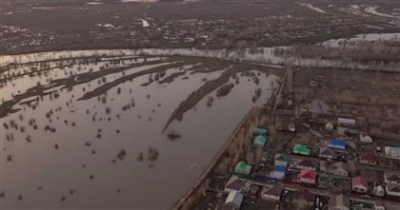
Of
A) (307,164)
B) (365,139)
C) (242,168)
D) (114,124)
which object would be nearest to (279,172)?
(307,164)

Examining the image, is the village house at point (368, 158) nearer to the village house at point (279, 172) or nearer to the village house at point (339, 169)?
the village house at point (339, 169)

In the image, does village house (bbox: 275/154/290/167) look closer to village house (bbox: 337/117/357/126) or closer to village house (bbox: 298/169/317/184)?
village house (bbox: 298/169/317/184)

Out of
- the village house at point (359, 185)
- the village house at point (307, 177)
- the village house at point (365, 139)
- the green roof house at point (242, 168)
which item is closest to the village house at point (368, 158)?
the village house at point (365, 139)

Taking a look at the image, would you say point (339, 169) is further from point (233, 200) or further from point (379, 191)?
point (233, 200)

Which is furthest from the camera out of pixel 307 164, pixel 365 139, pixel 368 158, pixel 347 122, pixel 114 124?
pixel 114 124

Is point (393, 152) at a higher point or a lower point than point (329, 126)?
lower

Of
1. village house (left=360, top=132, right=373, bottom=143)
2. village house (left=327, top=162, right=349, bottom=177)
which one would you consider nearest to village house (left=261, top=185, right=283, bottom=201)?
village house (left=327, top=162, right=349, bottom=177)
